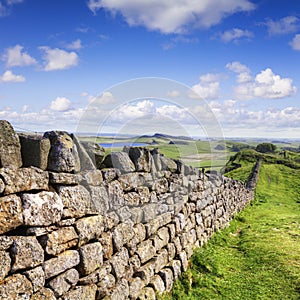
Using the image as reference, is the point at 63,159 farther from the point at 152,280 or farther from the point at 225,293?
the point at 225,293

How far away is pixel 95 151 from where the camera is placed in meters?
6.27

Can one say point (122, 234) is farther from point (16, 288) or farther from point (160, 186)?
point (16, 288)

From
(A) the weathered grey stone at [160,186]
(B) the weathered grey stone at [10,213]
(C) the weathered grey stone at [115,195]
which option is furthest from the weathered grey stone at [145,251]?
(B) the weathered grey stone at [10,213]

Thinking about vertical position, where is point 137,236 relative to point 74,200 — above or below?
below

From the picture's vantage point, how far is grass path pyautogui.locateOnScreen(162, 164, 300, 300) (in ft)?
25.6

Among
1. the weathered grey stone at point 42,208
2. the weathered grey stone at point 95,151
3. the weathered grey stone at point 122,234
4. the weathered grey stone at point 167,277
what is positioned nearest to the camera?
the weathered grey stone at point 42,208

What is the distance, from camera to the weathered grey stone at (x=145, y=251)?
6.77 metres


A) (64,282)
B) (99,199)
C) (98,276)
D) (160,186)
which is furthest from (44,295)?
(160,186)

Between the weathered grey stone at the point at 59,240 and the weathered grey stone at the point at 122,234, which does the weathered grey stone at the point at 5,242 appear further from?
the weathered grey stone at the point at 122,234

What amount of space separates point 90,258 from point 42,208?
1308 mm

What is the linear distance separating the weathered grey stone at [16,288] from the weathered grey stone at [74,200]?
1048 millimetres

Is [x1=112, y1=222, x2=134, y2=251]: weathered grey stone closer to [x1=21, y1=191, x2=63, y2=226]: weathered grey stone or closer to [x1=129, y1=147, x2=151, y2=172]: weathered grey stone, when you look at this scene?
[x1=129, y1=147, x2=151, y2=172]: weathered grey stone

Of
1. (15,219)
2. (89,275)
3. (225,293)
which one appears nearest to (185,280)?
(225,293)

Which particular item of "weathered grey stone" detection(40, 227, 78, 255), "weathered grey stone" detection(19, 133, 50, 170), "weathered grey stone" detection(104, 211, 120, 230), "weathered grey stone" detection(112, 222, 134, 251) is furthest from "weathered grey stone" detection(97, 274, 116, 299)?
"weathered grey stone" detection(19, 133, 50, 170)
